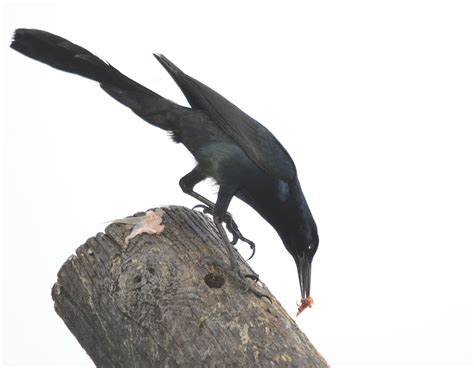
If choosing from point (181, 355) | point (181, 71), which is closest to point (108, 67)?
point (181, 71)

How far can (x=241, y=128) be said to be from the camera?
4535mm

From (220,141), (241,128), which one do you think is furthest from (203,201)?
(241,128)

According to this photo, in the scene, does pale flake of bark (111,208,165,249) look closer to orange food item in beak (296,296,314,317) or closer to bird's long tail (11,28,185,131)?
bird's long tail (11,28,185,131)

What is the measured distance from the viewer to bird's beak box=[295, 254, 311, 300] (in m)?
4.69

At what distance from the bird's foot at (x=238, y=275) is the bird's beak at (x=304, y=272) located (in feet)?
2.90

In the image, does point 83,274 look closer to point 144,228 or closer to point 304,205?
point 144,228

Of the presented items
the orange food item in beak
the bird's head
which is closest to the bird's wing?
the bird's head

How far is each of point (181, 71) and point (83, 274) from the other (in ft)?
4.85

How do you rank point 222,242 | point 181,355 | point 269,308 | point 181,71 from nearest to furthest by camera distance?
point 181,355 < point 269,308 < point 222,242 < point 181,71

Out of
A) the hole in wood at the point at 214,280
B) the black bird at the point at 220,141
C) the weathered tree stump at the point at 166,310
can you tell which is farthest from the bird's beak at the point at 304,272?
the hole in wood at the point at 214,280

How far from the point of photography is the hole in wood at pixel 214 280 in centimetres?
369

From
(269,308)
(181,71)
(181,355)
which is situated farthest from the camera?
(181,71)

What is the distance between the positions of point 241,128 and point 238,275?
3.76ft

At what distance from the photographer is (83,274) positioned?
372cm
